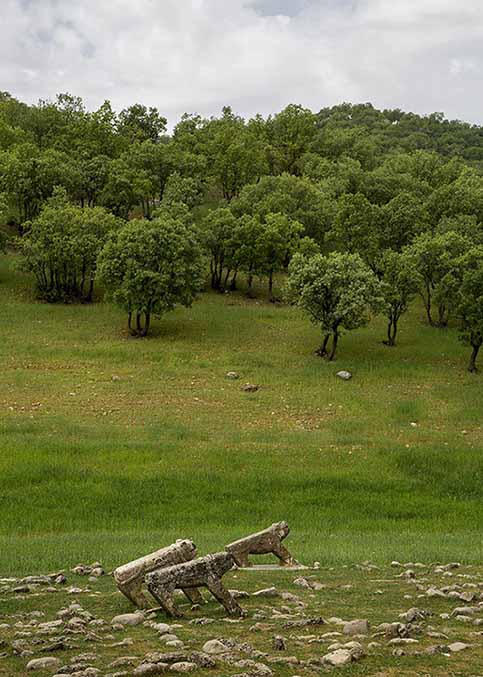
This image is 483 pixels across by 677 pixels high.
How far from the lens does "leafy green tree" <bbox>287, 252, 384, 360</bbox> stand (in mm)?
56469

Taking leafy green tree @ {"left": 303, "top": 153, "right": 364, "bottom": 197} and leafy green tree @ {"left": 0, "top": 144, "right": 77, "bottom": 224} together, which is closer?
leafy green tree @ {"left": 0, "top": 144, "right": 77, "bottom": 224}

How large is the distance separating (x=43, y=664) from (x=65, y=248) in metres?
62.3

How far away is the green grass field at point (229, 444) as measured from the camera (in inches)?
1060

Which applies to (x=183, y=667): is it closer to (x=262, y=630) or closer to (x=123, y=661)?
(x=123, y=661)

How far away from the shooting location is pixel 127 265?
6331 cm

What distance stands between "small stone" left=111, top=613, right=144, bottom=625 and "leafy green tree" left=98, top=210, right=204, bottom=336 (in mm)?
50451

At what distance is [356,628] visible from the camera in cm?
1141

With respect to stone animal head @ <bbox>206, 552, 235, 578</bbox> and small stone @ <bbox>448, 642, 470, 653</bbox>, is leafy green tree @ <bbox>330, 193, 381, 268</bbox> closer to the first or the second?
stone animal head @ <bbox>206, 552, 235, 578</bbox>

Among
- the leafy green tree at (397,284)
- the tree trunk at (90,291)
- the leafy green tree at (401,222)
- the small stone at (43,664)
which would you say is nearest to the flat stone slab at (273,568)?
the small stone at (43,664)

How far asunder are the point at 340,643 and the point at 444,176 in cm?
10069

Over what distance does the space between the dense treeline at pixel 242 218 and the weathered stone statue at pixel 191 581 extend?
44.6m

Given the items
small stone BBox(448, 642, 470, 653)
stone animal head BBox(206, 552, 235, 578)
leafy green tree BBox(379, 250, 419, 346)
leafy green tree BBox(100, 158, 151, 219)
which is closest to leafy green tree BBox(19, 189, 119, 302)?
leafy green tree BBox(100, 158, 151, 219)

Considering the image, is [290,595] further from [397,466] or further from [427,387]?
[427,387]

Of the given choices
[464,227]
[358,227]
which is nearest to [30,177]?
[358,227]
